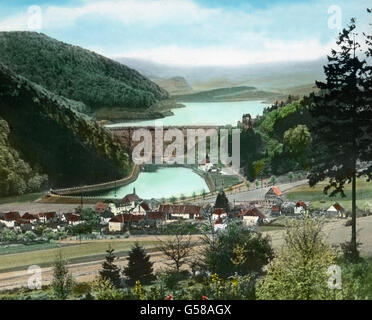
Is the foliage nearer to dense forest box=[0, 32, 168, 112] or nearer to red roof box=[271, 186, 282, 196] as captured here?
dense forest box=[0, 32, 168, 112]

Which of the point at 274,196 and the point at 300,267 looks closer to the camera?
the point at 300,267

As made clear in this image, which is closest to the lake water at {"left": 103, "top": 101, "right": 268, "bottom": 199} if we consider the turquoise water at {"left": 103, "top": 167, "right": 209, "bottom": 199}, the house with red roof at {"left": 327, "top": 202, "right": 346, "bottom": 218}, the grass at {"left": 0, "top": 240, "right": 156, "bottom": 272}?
the turquoise water at {"left": 103, "top": 167, "right": 209, "bottom": 199}

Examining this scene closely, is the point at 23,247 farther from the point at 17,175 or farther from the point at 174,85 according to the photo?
the point at 174,85

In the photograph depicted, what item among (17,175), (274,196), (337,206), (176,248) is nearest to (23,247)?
(17,175)

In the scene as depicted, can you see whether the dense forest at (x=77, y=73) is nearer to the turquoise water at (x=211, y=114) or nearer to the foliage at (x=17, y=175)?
the turquoise water at (x=211, y=114)

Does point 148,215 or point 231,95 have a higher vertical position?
point 231,95

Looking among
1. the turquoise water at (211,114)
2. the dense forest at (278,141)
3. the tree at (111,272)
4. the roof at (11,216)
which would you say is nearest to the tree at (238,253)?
the dense forest at (278,141)
